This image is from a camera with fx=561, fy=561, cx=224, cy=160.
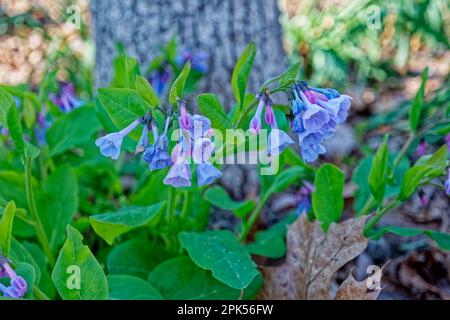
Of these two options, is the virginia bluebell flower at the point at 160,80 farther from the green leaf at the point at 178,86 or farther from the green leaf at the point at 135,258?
the green leaf at the point at 178,86

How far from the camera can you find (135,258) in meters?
1.34

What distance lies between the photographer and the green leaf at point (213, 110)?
3.38 feet

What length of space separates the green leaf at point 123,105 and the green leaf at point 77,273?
9.1 inches

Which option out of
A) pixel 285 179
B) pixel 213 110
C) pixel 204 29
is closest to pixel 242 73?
pixel 213 110

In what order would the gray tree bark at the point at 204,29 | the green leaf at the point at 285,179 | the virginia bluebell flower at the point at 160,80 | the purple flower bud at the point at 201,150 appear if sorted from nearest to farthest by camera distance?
the purple flower bud at the point at 201,150 → the green leaf at the point at 285,179 → the virginia bluebell flower at the point at 160,80 → the gray tree bark at the point at 204,29

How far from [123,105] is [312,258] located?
0.58 meters

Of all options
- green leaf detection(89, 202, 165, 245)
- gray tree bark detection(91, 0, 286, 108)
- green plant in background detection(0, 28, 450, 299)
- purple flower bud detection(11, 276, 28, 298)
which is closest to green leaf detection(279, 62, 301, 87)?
green plant in background detection(0, 28, 450, 299)

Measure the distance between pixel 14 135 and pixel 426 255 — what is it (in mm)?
1219

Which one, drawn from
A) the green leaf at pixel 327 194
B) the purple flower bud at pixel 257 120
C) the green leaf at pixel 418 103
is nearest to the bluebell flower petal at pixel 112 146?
the purple flower bud at pixel 257 120

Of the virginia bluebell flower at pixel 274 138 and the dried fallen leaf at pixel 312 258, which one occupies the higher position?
the virginia bluebell flower at pixel 274 138

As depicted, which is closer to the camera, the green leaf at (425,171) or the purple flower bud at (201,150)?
the purple flower bud at (201,150)

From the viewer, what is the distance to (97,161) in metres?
1.59
